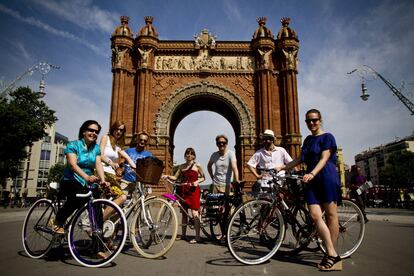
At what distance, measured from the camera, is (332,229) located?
11.4 feet

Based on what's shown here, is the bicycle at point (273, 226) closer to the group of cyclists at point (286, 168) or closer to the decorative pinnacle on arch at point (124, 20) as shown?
the group of cyclists at point (286, 168)

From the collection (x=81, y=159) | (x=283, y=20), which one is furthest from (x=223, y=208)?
(x=283, y=20)

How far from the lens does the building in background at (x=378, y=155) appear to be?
269 feet

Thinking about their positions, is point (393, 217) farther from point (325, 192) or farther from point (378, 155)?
point (378, 155)

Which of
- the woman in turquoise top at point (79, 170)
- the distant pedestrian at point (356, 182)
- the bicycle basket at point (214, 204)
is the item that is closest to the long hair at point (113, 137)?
the woman in turquoise top at point (79, 170)

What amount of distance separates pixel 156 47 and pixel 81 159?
65.9 feet

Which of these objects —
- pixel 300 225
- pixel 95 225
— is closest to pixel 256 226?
pixel 300 225

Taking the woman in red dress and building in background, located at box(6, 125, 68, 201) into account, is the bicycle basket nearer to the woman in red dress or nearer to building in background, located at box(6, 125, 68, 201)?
the woman in red dress

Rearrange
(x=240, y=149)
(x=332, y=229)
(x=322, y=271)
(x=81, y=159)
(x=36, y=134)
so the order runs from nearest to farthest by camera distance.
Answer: (x=322, y=271) → (x=332, y=229) → (x=81, y=159) → (x=240, y=149) → (x=36, y=134)

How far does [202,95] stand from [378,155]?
303ft

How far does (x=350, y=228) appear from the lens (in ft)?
13.7

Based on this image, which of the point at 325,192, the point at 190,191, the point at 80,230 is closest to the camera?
the point at 325,192

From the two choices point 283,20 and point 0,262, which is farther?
point 283,20

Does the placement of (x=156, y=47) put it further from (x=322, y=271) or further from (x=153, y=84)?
(x=322, y=271)
